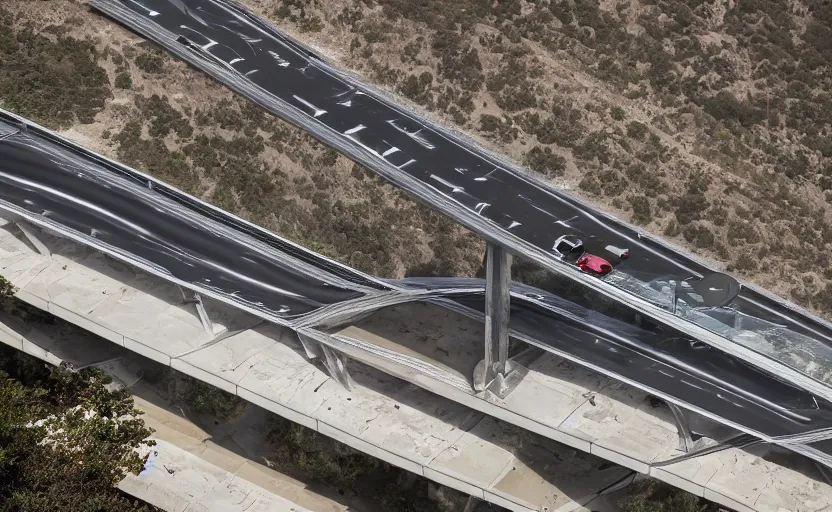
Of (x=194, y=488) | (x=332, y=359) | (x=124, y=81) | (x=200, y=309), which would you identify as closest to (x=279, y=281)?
(x=200, y=309)

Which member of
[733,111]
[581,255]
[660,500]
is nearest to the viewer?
[581,255]

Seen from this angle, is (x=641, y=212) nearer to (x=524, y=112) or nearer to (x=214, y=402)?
(x=524, y=112)

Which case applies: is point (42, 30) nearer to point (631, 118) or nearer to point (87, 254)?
point (87, 254)

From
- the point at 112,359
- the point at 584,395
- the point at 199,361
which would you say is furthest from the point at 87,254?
the point at 584,395

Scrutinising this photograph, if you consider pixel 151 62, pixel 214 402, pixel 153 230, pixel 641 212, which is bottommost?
pixel 214 402

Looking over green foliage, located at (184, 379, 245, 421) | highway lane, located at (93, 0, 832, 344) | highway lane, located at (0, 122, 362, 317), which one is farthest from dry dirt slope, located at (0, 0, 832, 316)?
green foliage, located at (184, 379, 245, 421)

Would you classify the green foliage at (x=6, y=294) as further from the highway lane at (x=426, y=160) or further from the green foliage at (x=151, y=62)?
the green foliage at (x=151, y=62)

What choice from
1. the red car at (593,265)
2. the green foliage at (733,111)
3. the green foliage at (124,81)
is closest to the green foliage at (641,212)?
the green foliage at (733,111)

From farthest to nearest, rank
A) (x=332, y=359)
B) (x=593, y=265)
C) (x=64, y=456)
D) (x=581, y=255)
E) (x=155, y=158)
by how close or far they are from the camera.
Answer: (x=155, y=158) → (x=332, y=359) → (x=581, y=255) → (x=593, y=265) → (x=64, y=456)
